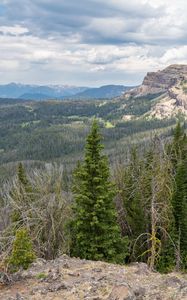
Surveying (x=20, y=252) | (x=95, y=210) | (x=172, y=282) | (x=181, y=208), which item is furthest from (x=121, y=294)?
(x=181, y=208)

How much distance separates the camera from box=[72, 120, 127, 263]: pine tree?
2536 cm

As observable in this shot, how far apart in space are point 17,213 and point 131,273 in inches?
674

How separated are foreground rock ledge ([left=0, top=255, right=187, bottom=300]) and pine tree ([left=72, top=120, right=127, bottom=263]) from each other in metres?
9.34

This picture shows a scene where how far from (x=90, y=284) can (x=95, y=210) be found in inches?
484

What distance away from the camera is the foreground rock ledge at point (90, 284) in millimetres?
12273

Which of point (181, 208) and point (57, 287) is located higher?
point (57, 287)

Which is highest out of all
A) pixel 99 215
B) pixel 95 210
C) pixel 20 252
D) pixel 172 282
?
pixel 20 252

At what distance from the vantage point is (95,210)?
25.5m

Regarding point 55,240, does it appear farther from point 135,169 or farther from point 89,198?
point 135,169

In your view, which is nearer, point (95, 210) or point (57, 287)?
point (57, 287)

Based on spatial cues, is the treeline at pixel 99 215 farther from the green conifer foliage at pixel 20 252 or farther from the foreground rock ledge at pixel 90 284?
the foreground rock ledge at pixel 90 284

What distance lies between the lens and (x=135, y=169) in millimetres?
39750

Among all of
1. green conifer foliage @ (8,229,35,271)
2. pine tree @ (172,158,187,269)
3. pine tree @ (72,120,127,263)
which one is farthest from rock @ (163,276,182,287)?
pine tree @ (172,158,187,269)

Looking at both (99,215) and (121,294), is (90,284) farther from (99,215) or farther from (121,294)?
(99,215)
